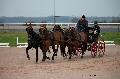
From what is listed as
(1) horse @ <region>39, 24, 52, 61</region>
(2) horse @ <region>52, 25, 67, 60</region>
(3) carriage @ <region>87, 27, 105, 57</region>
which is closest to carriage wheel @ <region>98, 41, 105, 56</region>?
(3) carriage @ <region>87, 27, 105, 57</region>

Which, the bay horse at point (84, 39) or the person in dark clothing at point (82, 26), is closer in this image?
the bay horse at point (84, 39)

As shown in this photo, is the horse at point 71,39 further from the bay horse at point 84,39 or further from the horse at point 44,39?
the horse at point 44,39

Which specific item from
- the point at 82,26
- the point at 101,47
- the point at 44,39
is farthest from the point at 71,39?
the point at 101,47

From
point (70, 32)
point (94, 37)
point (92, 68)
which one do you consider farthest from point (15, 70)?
point (94, 37)

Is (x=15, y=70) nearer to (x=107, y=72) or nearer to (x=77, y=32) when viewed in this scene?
A: (x=107, y=72)

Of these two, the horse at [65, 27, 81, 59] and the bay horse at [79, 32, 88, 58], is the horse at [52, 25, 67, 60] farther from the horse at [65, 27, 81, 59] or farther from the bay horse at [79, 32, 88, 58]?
the bay horse at [79, 32, 88, 58]

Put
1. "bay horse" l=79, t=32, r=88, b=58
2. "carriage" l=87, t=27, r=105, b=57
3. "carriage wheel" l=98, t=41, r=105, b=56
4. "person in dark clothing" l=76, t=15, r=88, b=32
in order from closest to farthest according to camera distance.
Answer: "bay horse" l=79, t=32, r=88, b=58
"carriage" l=87, t=27, r=105, b=57
"person in dark clothing" l=76, t=15, r=88, b=32
"carriage wheel" l=98, t=41, r=105, b=56

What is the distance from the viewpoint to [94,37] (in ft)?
69.3

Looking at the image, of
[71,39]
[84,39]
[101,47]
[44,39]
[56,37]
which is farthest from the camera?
[101,47]

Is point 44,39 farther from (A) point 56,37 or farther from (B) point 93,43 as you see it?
(B) point 93,43

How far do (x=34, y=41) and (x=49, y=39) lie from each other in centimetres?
91

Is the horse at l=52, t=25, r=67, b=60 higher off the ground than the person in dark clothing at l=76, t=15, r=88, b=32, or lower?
lower

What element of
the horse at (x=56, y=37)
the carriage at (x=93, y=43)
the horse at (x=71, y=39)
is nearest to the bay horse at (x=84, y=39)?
the carriage at (x=93, y=43)

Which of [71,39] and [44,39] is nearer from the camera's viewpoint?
[44,39]
